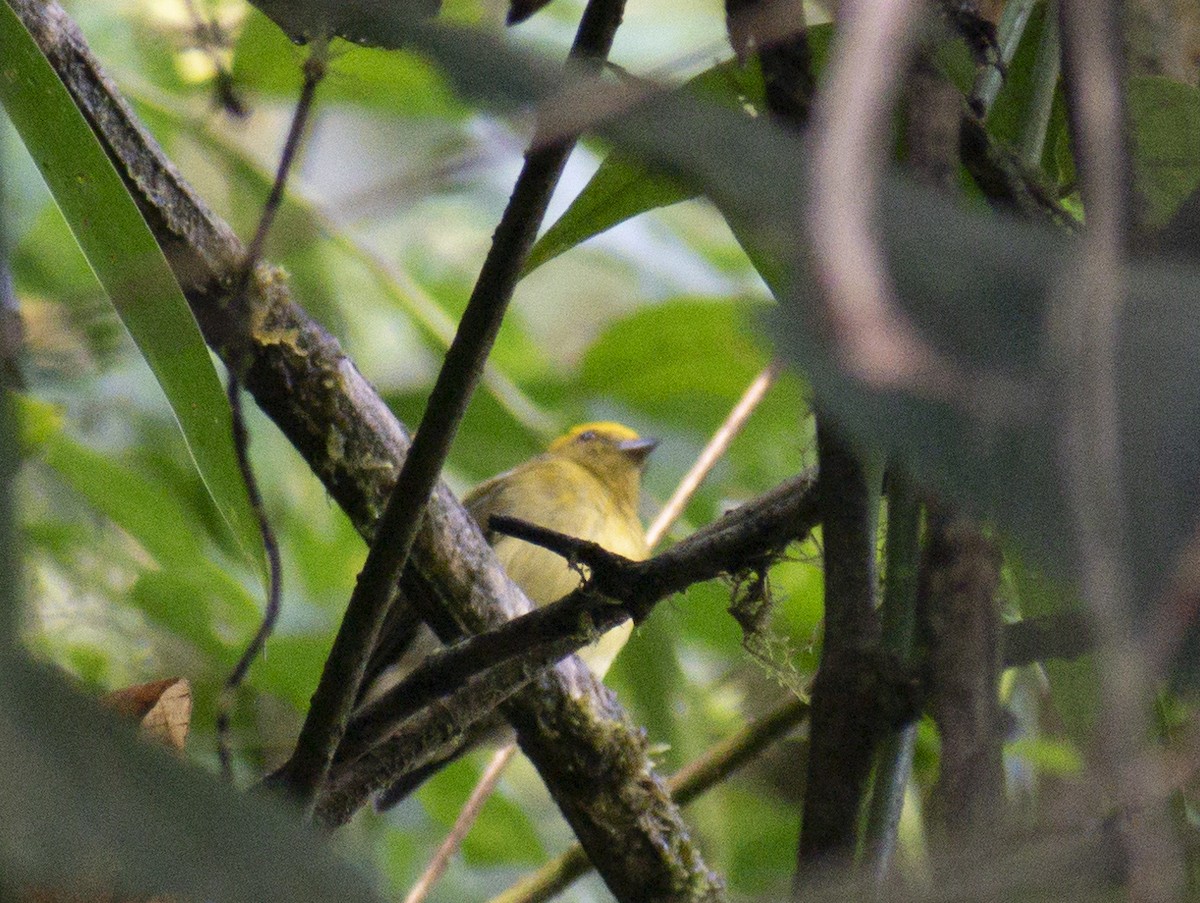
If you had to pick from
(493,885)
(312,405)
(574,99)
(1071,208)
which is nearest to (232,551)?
(493,885)

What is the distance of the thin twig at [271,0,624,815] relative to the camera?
37.8 inches

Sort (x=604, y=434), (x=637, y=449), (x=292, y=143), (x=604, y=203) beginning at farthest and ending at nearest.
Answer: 1. (x=604, y=434)
2. (x=637, y=449)
3. (x=604, y=203)
4. (x=292, y=143)

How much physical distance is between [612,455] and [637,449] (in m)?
0.08

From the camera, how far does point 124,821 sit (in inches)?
15.9

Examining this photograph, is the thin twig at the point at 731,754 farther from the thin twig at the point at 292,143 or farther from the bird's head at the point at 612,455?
the bird's head at the point at 612,455

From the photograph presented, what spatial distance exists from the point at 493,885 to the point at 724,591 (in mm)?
895

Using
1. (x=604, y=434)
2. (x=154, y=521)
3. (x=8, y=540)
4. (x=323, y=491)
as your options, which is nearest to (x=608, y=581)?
(x=8, y=540)

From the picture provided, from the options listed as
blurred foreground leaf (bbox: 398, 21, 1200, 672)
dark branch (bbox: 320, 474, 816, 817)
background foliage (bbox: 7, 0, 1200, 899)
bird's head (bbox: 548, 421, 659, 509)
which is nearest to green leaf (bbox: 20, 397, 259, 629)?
background foliage (bbox: 7, 0, 1200, 899)

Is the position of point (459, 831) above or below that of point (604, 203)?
below

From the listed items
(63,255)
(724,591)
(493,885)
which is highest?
(63,255)

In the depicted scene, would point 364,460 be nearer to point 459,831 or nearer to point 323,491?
point 459,831

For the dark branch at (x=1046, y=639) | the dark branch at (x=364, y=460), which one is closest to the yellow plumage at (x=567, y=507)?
the dark branch at (x=364, y=460)

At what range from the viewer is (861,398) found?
0.45 meters

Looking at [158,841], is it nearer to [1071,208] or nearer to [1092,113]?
[1092,113]
